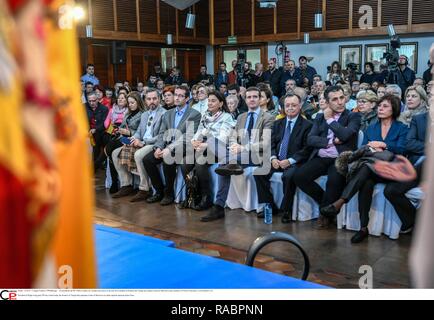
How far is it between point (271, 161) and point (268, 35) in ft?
26.3

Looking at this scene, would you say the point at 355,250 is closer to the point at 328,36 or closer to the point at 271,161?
the point at 271,161

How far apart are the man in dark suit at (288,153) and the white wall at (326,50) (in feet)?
22.7

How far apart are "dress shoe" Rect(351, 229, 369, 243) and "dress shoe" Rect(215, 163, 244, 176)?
1.19m

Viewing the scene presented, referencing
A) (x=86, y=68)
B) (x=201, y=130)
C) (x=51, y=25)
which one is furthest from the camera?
(x=86, y=68)

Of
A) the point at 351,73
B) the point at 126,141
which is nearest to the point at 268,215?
the point at 126,141

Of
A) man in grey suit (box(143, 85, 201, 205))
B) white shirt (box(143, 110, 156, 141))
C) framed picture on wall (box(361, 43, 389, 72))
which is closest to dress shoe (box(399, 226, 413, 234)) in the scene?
man in grey suit (box(143, 85, 201, 205))

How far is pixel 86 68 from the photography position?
9.62m

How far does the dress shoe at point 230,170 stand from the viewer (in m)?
4.23

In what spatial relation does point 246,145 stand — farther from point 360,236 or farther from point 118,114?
point 118,114

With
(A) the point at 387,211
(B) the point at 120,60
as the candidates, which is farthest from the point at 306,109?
(B) the point at 120,60

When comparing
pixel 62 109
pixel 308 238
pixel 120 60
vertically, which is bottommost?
pixel 308 238

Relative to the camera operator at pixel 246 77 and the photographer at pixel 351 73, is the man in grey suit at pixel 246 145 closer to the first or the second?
the photographer at pixel 351 73

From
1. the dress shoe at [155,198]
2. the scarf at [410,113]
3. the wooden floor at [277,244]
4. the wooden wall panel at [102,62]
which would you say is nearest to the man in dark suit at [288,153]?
the wooden floor at [277,244]
